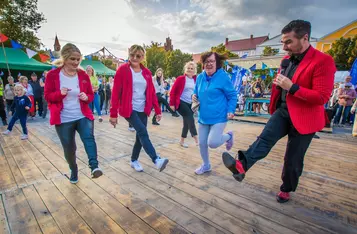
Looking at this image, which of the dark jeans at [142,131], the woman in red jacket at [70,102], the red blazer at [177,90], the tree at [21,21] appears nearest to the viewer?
the woman in red jacket at [70,102]

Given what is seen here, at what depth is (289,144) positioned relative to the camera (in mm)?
1845

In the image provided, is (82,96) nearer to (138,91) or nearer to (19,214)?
(138,91)

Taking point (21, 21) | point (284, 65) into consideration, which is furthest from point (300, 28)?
point (21, 21)

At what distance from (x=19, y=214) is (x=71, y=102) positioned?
1.21 m

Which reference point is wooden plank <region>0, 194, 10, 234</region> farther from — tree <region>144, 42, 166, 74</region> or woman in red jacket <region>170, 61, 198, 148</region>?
tree <region>144, 42, 166, 74</region>

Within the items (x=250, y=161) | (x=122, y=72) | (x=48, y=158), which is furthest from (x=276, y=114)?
(x=48, y=158)

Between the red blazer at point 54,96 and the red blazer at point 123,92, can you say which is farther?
the red blazer at point 123,92

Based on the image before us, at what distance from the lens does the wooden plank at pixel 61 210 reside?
1.64m

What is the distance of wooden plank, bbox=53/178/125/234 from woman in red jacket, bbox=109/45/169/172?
812 millimetres

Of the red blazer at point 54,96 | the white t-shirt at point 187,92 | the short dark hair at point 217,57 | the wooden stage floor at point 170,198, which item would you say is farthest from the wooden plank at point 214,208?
the white t-shirt at point 187,92

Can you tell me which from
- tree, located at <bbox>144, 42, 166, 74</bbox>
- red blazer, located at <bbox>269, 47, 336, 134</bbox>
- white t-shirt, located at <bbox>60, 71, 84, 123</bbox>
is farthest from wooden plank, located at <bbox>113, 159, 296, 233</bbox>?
tree, located at <bbox>144, 42, 166, 74</bbox>

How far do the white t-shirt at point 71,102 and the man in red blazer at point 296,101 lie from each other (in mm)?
1731

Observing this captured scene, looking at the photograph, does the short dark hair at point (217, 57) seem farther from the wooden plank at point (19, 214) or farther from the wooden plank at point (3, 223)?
the wooden plank at point (3, 223)

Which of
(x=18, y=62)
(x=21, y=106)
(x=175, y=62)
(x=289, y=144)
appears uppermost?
(x=175, y=62)
